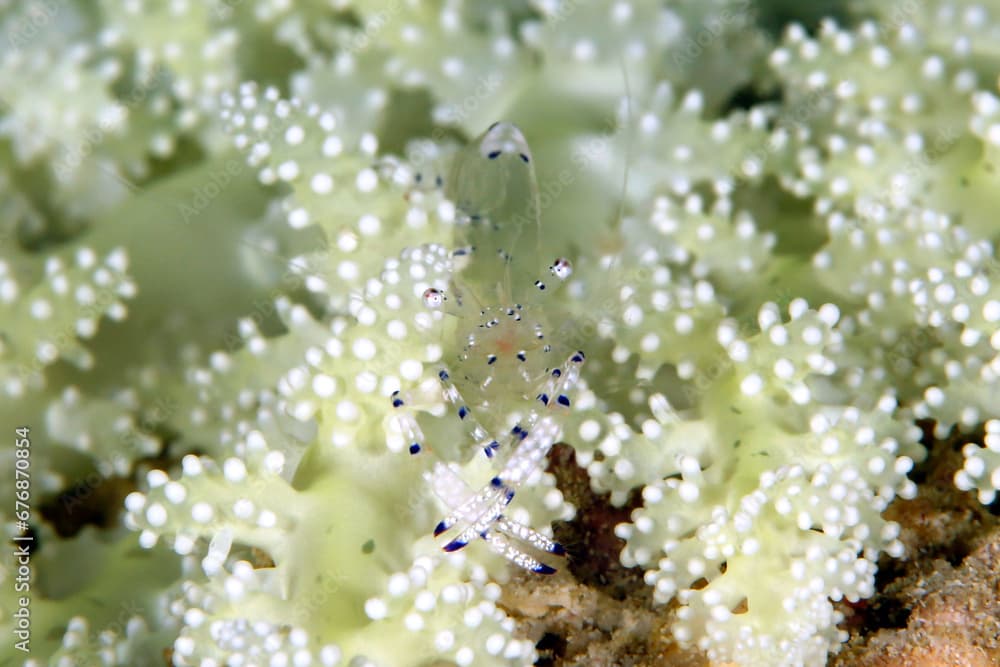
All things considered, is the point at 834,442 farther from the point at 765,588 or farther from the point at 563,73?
the point at 563,73

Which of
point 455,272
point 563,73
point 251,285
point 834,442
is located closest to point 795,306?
point 834,442
